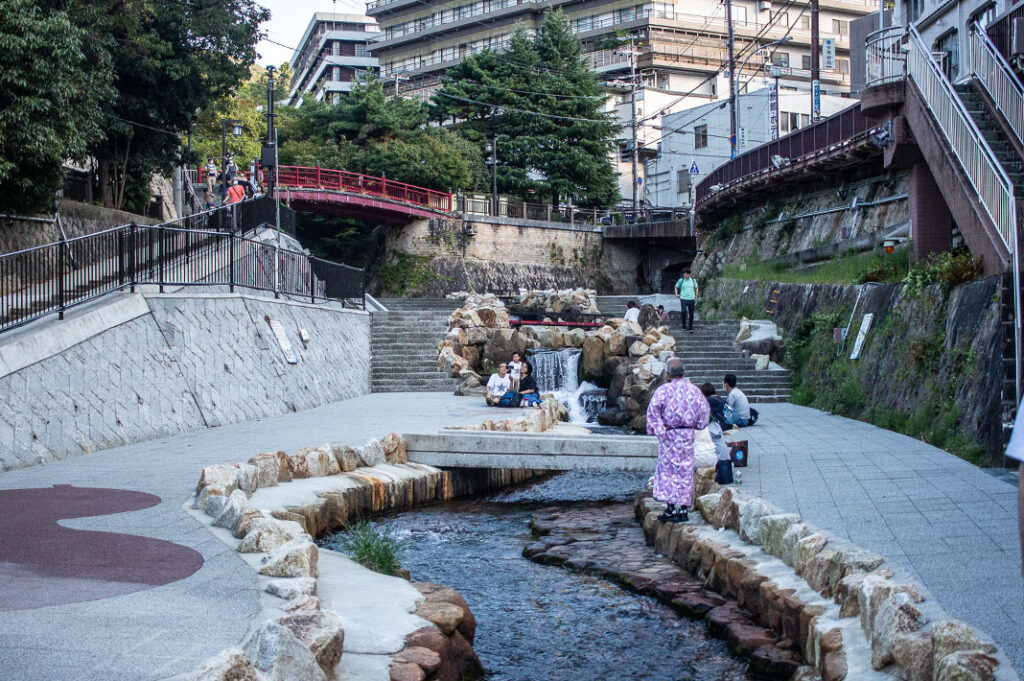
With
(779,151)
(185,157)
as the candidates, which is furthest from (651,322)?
(185,157)

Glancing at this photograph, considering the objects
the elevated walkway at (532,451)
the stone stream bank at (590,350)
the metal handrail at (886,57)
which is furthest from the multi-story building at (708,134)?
the elevated walkway at (532,451)

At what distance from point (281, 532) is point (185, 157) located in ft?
91.4

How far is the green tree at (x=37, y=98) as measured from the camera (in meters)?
16.9

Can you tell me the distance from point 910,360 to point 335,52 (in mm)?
83410

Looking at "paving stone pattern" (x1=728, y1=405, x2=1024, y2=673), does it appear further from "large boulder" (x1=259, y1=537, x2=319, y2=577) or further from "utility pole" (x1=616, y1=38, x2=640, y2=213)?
"utility pole" (x1=616, y1=38, x2=640, y2=213)

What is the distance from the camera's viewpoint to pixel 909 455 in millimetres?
12617

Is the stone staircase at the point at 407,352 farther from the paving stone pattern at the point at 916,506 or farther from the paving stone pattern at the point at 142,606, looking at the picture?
the paving stone pattern at the point at 142,606

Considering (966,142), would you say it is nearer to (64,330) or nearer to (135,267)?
(135,267)

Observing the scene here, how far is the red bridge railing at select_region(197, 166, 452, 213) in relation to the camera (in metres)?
47.8

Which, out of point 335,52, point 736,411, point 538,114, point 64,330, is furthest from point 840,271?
point 335,52

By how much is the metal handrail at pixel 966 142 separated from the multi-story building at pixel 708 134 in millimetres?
36286

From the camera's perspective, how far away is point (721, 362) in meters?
25.1

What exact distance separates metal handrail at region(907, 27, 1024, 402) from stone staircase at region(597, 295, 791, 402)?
25.3 feet

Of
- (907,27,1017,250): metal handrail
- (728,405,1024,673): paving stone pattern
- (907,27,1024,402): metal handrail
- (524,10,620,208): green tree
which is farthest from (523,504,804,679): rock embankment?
(524,10,620,208): green tree
